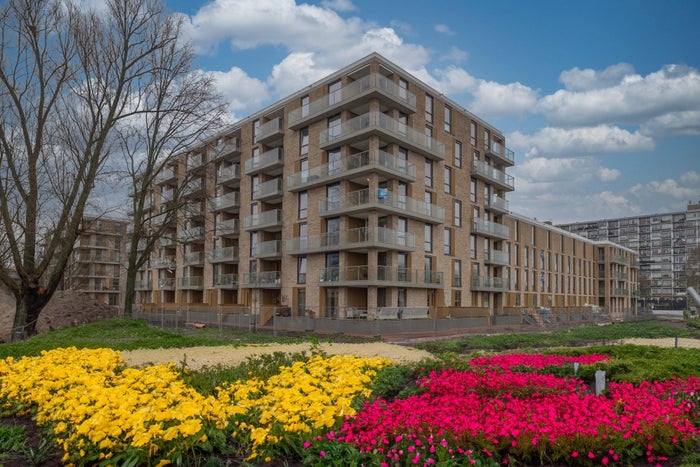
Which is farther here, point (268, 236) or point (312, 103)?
point (268, 236)

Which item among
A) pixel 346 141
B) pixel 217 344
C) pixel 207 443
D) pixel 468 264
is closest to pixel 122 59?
pixel 217 344

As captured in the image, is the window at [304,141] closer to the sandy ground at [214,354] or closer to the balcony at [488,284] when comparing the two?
the balcony at [488,284]

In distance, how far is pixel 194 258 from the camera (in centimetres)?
4853

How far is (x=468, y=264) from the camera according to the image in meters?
40.0

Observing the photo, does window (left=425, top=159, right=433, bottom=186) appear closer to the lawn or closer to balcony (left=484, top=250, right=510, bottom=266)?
balcony (left=484, top=250, right=510, bottom=266)

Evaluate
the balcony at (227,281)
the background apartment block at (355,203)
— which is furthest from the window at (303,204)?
the balcony at (227,281)

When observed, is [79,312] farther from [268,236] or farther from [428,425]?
[428,425]

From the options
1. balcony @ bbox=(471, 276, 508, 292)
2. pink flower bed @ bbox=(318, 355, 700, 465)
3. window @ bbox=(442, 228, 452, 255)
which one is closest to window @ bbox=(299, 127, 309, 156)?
window @ bbox=(442, 228, 452, 255)

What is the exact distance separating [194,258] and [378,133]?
24.8 metres

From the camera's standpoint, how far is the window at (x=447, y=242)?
37719 mm

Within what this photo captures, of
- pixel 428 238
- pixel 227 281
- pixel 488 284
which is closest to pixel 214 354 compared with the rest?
pixel 428 238

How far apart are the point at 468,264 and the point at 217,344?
84.7 ft

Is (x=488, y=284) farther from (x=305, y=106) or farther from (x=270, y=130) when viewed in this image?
(x=270, y=130)

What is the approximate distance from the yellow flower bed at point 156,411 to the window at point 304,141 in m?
30.5
